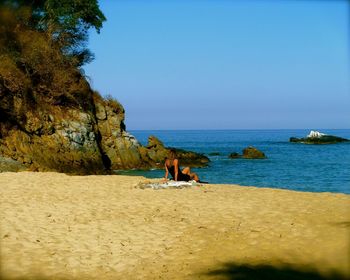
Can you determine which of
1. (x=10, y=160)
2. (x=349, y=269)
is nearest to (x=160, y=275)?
(x=349, y=269)

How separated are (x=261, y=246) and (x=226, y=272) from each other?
6.13ft

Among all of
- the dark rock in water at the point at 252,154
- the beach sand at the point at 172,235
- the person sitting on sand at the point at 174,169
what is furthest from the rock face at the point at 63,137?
the dark rock in water at the point at 252,154

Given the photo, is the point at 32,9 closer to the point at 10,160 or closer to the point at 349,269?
the point at 10,160

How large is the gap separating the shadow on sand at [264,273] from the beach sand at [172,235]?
0.06ft

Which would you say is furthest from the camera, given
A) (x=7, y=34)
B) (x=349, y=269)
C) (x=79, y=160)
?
(x=7, y=34)

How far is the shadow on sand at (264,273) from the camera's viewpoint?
24.5 ft

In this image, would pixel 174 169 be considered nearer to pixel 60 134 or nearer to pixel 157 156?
pixel 60 134

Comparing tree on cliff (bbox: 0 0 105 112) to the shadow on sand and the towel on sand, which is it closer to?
the towel on sand

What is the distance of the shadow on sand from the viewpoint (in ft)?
24.5

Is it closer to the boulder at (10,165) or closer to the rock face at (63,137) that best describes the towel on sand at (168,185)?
the boulder at (10,165)

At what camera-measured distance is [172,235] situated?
1050 centimetres

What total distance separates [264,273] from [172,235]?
127 inches

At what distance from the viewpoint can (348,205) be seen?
13.5 m

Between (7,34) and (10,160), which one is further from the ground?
(7,34)
